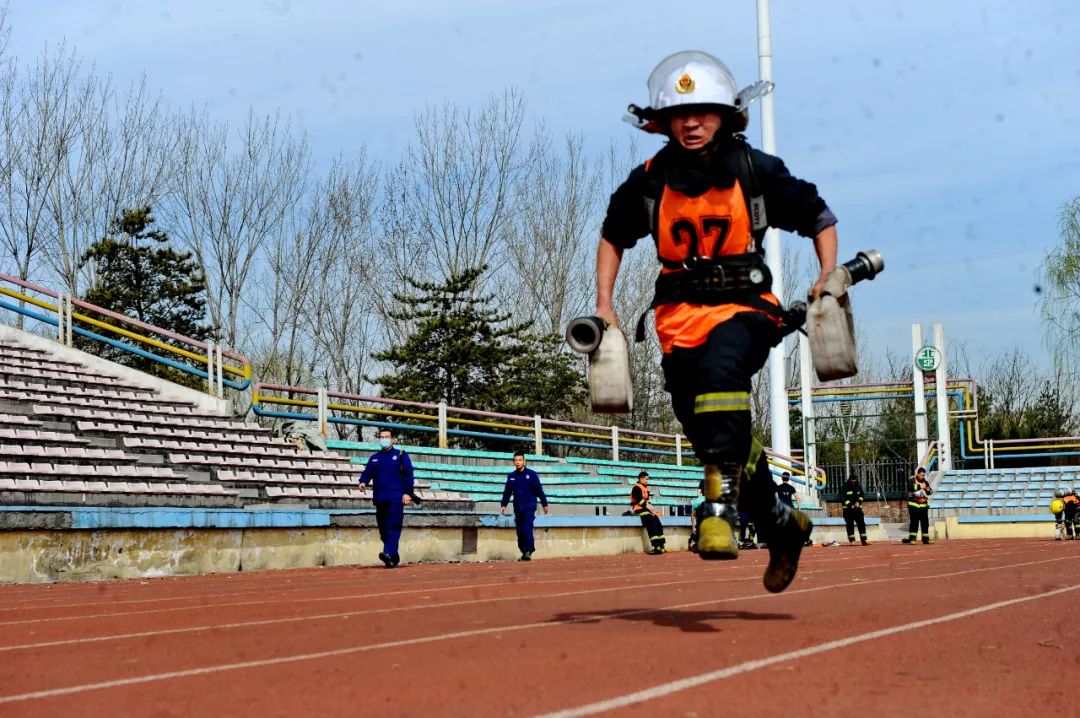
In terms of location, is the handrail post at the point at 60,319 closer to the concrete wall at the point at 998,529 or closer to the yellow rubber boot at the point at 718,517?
the yellow rubber boot at the point at 718,517

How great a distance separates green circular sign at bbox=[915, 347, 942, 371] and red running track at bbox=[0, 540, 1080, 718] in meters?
39.8

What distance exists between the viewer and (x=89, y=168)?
46812mm

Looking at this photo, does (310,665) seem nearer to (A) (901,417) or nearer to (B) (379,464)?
(B) (379,464)

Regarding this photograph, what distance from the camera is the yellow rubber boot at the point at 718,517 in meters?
5.70

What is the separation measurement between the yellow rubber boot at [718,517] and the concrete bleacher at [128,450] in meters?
12.4

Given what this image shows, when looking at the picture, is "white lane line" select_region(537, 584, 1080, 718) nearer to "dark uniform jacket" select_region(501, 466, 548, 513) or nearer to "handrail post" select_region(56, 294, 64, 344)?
"dark uniform jacket" select_region(501, 466, 548, 513)

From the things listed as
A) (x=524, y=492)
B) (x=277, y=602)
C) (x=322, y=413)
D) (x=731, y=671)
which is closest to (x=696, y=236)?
(x=731, y=671)

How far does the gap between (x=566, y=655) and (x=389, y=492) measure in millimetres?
13449

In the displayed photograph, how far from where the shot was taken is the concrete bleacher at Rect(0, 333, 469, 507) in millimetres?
17828

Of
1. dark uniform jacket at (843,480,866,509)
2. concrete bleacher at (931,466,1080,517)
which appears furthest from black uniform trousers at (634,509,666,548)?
concrete bleacher at (931,466,1080,517)

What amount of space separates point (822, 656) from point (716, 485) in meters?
1.09

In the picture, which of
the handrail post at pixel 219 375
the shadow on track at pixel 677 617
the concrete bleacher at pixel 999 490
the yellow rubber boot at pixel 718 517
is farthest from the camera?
the concrete bleacher at pixel 999 490

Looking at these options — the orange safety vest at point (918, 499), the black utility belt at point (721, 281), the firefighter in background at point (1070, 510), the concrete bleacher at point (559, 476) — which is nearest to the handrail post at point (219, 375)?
the concrete bleacher at point (559, 476)

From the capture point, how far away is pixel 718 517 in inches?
228
